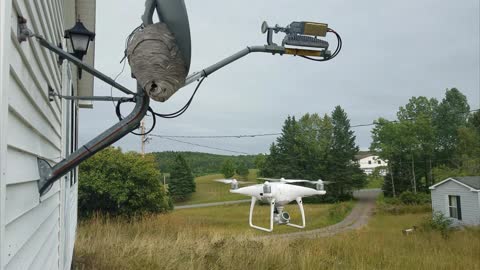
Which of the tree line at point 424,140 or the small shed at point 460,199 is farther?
the tree line at point 424,140

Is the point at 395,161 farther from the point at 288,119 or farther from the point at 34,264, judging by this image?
the point at 34,264

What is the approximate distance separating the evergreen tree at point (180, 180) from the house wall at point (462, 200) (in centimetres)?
3061

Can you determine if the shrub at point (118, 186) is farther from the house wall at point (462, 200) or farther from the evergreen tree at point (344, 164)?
the evergreen tree at point (344, 164)

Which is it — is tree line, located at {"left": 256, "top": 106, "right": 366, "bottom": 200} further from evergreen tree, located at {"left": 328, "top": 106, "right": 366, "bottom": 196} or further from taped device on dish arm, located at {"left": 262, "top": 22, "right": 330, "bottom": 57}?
taped device on dish arm, located at {"left": 262, "top": 22, "right": 330, "bottom": 57}

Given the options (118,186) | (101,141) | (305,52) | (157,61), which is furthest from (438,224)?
(157,61)

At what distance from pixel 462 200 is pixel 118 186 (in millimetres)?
16512

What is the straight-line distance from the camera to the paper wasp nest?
2.30 meters

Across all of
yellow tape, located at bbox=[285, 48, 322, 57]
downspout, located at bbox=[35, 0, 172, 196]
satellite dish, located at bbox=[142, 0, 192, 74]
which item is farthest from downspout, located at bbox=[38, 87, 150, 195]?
yellow tape, located at bbox=[285, 48, 322, 57]

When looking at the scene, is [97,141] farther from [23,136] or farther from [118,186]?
[118,186]

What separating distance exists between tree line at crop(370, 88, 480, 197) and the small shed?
64.6 ft

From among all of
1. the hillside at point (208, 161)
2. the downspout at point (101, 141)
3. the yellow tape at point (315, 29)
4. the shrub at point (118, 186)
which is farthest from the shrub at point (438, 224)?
the hillside at point (208, 161)

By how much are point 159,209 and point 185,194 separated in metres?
35.2

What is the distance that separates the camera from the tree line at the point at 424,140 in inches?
1752

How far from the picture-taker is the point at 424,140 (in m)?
47.4
